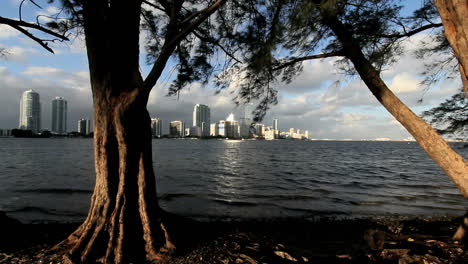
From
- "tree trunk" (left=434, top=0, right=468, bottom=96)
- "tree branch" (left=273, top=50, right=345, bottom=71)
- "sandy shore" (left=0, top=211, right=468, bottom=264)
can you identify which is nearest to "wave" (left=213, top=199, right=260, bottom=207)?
"sandy shore" (left=0, top=211, right=468, bottom=264)

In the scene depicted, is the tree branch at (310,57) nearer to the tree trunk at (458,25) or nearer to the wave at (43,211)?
the tree trunk at (458,25)

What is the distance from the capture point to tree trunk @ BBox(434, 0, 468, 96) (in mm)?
1893

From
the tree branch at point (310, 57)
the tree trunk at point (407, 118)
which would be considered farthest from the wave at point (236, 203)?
the tree trunk at point (407, 118)

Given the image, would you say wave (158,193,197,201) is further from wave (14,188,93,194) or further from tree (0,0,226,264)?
tree (0,0,226,264)

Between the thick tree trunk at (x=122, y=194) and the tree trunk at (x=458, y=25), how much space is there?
2974mm

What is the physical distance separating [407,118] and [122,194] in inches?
133

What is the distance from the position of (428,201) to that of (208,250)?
9.89m

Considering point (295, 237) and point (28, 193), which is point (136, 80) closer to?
point (295, 237)

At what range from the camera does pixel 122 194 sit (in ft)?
9.00

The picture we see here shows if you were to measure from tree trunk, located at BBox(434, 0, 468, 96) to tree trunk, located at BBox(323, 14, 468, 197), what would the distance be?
0.66m

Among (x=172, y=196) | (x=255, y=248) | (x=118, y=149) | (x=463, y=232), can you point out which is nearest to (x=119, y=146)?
(x=118, y=149)

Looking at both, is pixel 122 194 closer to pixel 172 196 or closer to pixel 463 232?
pixel 463 232

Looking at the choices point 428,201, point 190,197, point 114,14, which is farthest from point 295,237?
point 428,201

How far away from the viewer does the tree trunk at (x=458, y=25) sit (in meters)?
1.89
